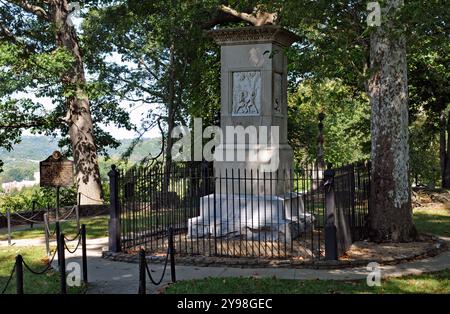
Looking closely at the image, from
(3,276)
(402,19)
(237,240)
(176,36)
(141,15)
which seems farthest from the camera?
(176,36)

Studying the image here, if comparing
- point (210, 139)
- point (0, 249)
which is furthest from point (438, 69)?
point (0, 249)

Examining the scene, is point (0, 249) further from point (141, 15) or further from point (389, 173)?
point (141, 15)

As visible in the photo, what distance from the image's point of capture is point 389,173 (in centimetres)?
1223

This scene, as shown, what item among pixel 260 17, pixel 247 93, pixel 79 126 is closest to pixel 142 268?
pixel 247 93

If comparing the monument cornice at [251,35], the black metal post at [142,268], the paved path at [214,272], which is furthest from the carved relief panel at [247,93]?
the black metal post at [142,268]

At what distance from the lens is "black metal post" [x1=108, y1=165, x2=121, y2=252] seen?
453 inches

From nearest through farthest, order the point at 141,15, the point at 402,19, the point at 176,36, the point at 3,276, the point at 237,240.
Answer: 1. the point at 3,276
2. the point at 402,19
3. the point at 237,240
4. the point at 141,15
5. the point at 176,36

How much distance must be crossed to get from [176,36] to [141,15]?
199 cm

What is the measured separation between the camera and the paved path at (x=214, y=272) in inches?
345

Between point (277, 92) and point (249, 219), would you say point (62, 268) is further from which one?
point (277, 92)

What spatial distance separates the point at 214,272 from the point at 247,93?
4999mm

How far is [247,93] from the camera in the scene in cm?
1305

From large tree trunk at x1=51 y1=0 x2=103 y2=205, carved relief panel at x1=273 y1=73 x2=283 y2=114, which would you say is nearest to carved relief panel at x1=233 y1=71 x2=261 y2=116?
carved relief panel at x1=273 y1=73 x2=283 y2=114

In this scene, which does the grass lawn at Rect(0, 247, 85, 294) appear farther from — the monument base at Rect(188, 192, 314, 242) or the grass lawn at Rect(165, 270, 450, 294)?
the monument base at Rect(188, 192, 314, 242)
